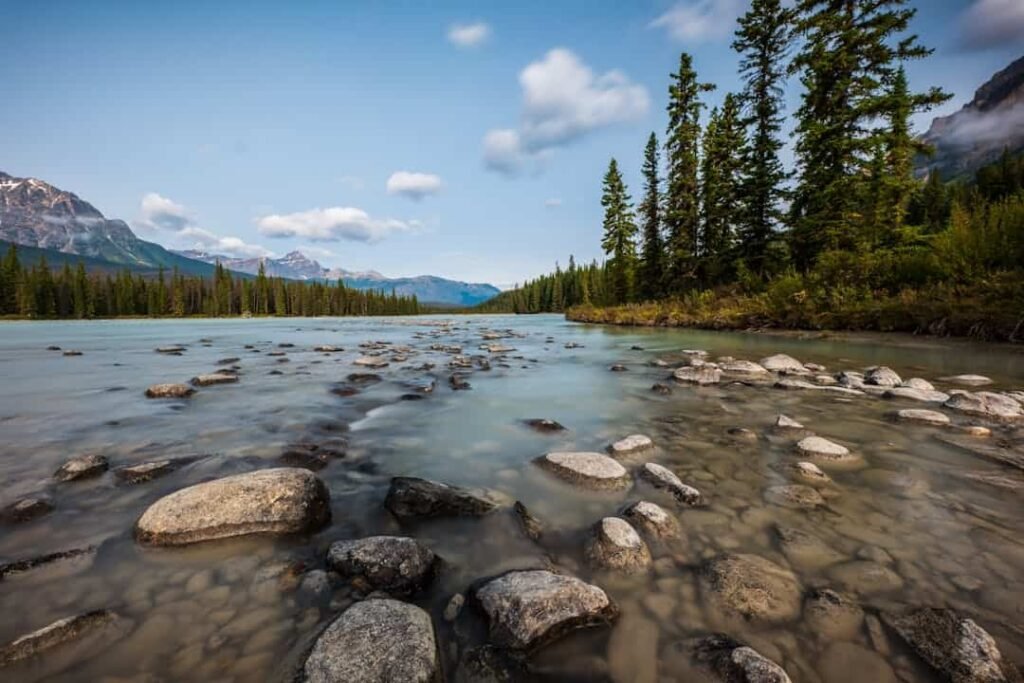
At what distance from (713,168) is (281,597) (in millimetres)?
32632

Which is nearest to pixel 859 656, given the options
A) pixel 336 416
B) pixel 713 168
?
pixel 336 416

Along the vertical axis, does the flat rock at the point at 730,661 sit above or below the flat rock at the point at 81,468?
below

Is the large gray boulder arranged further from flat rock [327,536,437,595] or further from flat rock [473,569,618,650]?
flat rock [473,569,618,650]

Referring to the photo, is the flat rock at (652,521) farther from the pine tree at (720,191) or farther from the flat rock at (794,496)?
the pine tree at (720,191)

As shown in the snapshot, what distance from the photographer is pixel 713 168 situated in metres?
28.0

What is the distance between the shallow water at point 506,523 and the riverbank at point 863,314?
549cm

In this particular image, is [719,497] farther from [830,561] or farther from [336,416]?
[336,416]

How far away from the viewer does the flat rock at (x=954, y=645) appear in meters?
1.64

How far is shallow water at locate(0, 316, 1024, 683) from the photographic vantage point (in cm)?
188

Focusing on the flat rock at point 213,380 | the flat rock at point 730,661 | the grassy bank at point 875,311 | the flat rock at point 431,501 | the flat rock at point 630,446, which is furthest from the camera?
the grassy bank at point 875,311

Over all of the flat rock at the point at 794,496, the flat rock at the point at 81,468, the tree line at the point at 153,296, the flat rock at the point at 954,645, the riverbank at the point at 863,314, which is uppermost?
the tree line at the point at 153,296

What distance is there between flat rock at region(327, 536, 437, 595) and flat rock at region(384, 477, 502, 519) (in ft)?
1.95

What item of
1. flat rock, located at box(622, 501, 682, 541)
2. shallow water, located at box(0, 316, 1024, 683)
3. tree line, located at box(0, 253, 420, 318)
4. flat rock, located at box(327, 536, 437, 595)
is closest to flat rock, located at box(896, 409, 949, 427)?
shallow water, located at box(0, 316, 1024, 683)

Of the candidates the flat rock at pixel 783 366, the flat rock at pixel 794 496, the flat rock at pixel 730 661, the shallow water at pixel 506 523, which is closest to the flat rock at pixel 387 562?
the shallow water at pixel 506 523
